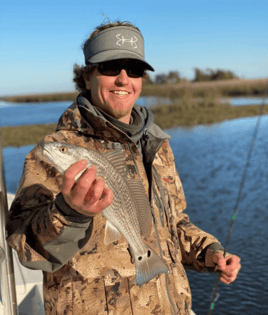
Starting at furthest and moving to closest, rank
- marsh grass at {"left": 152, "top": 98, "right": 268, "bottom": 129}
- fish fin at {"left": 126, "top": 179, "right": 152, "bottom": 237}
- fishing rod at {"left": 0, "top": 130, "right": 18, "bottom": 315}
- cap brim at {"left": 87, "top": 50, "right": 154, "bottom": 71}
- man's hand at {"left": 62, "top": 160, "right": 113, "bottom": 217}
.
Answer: marsh grass at {"left": 152, "top": 98, "right": 268, "bottom": 129} → cap brim at {"left": 87, "top": 50, "right": 154, "bottom": 71} → fishing rod at {"left": 0, "top": 130, "right": 18, "bottom": 315} → fish fin at {"left": 126, "top": 179, "right": 152, "bottom": 237} → man's hand at {"left": 62, "top": 160, "right": 113, "bottom": 217}

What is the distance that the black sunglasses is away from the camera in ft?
7.97

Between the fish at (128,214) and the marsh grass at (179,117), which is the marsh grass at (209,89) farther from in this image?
the fish at (128,214)

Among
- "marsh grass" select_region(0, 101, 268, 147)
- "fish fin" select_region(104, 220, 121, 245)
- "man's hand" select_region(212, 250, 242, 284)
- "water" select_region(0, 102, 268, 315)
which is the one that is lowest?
"water" select_region(0, 102, 268, 315)

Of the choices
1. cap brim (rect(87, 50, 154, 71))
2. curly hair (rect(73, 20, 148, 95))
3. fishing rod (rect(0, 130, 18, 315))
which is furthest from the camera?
curly hair (rect(73, 20, 148, 95))

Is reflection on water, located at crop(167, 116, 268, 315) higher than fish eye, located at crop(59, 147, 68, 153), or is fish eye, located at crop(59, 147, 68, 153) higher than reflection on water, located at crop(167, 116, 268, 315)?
fish eye, located at crop(59, 147, 68, 153)

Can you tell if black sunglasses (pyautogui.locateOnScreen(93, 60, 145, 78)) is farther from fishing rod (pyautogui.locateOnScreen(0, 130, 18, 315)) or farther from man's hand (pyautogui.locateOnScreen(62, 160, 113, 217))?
man's hand (pyautogui.locateOnScreen(62, 160, 113, 217))

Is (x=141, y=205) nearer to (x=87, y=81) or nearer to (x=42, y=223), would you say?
(x=42, y=223)

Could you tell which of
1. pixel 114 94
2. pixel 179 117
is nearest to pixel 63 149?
pixel 114 94

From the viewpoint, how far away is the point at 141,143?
2.53 m

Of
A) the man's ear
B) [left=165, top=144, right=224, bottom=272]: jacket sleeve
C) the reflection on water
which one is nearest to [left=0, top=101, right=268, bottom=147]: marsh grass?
the reflection on water

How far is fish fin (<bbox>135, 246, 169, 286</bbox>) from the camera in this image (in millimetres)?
1996

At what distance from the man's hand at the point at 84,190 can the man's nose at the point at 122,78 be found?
102 centimetres

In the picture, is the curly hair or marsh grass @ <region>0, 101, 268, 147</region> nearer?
the curly hair

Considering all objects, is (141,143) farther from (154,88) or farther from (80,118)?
(154,88)
